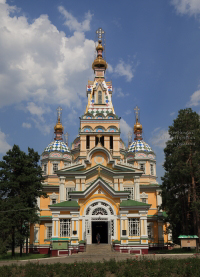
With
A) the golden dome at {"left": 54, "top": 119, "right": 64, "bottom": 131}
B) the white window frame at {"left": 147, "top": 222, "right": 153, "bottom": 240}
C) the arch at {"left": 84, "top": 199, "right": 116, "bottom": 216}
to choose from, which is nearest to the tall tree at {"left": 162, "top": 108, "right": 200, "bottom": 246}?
the arch at {"left": 84, "top": 199, "right": 116, "bottom": 216}

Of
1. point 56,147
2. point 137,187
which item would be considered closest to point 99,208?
point 137,187

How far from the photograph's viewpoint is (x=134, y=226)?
1080 inches

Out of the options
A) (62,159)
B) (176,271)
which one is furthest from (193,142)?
(62,159)

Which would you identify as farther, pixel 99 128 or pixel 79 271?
pixel 99 128

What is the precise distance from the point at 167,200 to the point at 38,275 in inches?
716

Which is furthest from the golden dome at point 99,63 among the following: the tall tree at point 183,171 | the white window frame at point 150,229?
the white window frame at point 150,229

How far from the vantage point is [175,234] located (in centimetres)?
3497

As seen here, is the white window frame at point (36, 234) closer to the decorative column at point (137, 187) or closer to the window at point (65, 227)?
the window at point (65, 227)

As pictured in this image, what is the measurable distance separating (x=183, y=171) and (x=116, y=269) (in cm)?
1426

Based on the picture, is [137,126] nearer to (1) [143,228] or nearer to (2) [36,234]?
(2) [36,234]

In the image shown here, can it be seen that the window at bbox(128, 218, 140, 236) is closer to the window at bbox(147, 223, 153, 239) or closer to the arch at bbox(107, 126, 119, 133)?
the window at bbox(147, 223, 153, 239)

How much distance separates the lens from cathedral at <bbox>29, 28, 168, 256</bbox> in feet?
89.5

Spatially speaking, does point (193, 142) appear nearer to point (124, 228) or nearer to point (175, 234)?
point (124, 228)

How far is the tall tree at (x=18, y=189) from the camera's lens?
86.6ft
